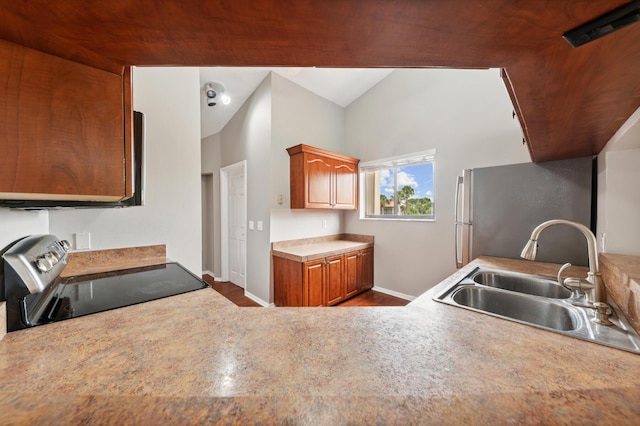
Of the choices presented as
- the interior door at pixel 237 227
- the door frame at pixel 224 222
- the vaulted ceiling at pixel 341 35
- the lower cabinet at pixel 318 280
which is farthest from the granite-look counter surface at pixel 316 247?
the vaulted ceiling at pixel 341 35

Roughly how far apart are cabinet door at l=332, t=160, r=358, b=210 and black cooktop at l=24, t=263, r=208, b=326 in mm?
2442

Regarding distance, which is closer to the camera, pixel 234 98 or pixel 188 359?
pixel 188 359

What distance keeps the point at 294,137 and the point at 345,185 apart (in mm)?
1049

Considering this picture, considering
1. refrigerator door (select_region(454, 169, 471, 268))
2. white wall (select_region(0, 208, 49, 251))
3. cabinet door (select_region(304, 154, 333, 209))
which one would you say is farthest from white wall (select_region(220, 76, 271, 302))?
refrigerator door (select_region(454, 169, 471, 268))

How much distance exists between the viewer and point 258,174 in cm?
334

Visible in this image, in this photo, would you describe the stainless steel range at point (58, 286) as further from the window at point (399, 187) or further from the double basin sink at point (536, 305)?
the window at point (399, 187)

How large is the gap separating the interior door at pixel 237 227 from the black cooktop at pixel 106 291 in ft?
7.61

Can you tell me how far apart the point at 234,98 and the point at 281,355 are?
3.80 meters

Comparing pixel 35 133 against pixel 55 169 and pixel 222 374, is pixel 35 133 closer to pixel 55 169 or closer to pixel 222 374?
pixel 55 169

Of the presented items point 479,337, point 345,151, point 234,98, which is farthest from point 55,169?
point 345,151

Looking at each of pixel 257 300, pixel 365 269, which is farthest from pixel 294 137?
pixel 257 300

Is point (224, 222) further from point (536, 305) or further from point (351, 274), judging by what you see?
point (536, 305)

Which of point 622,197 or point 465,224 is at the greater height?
point 622,197

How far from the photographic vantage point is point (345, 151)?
13.6 ft
